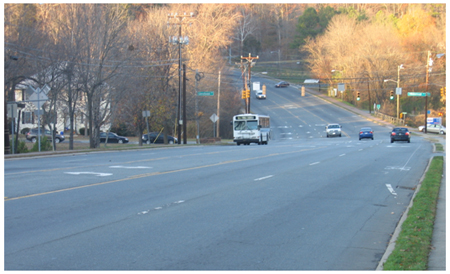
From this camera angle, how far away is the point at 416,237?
24.2ft

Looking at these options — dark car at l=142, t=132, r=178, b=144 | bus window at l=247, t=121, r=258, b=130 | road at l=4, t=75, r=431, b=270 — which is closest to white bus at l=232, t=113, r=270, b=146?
bus window at l=247, t=121, r=258, b=130

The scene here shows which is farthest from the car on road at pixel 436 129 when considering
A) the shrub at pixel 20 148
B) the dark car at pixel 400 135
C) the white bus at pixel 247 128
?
the shrub at pixel 20 148

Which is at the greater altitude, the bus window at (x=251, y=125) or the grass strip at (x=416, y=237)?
the bus window at (x=251, y=125)

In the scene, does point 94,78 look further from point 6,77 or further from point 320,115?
point 320,115

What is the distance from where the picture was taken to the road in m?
6.42

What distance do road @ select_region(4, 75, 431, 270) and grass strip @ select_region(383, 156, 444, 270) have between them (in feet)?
1.06

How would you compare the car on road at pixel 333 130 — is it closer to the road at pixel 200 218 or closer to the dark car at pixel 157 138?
the dark car at pixel 157 138

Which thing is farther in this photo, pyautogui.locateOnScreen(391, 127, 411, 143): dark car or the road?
pyautogui.locateOnScreen(391, 127, 411, 143): dark car

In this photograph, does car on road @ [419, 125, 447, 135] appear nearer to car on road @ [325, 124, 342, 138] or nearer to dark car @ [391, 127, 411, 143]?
car on road @ [325, 124, 342, 138]

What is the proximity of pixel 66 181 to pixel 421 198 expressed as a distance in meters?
9.31

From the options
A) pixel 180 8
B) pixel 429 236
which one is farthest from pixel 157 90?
pixel 429 236

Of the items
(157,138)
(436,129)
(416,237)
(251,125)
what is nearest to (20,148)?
(251,125)

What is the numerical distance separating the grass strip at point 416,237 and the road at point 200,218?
1.06 feet

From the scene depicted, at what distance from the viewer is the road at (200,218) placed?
642 centimetres
